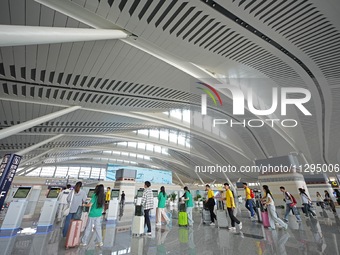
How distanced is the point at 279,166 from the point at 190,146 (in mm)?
21445

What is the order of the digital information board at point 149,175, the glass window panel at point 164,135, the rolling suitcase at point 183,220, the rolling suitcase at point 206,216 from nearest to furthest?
the rolling suitcase at point 183,220 < the rolling suitcase at point 206,216 < the glass window panel at point 164,135 < the digital information board at point 149,175

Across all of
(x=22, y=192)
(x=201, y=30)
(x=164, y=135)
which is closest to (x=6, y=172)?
(x=22, y=192)

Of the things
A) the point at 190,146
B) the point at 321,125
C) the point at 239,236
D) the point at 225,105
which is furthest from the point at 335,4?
the point at 190,146

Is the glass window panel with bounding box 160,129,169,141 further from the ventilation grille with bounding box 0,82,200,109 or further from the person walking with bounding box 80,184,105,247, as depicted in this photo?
the person walking with bounding box 80,184,105,247

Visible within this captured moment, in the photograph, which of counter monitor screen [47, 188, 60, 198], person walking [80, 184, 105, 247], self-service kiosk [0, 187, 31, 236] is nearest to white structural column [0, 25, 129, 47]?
person walking [80, 184, 105, 247]

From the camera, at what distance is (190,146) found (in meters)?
33.1

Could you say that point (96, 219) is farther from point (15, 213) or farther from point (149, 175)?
point (149, 175)

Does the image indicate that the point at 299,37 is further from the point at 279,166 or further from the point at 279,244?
the point at 279,166

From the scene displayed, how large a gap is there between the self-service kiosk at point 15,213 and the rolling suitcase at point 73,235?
257cm

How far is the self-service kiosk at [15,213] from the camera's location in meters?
5.60

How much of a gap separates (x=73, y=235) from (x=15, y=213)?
10.3 feet

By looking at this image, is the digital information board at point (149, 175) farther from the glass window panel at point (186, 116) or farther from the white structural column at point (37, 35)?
the white structural column at point (37, 35)

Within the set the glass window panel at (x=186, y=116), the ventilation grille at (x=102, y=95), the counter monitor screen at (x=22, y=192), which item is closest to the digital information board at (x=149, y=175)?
the glass window panel at (x=186, y=116)

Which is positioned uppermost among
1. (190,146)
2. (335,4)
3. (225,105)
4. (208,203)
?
(190,146)
